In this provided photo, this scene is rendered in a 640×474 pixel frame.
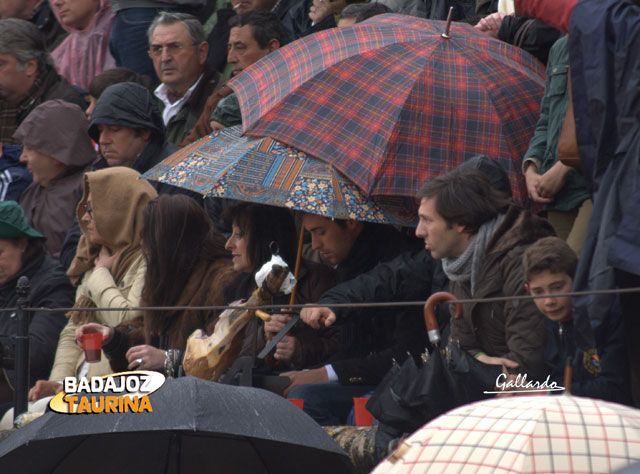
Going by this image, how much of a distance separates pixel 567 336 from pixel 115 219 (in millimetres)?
3440

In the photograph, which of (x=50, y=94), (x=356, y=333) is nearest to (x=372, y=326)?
(x=356, y=333)

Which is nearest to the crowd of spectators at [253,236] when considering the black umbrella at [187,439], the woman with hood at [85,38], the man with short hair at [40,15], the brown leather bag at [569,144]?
the brown leather bag at [569,144]

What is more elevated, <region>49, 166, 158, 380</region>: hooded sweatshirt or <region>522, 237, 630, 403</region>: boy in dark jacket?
<region>522, 237, 630, 403</region>: boy in dark jacket

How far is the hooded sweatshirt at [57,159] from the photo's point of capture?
29.6 ft

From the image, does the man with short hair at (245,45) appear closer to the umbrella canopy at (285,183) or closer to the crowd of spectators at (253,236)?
the crowd of spectators at (253,236)

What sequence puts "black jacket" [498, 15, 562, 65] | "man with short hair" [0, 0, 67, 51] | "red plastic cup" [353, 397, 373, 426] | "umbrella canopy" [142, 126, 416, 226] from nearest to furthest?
1. "red plastic cup" [353, 397, 373, 426]
2. "umbrella canopy" [142, 126, 416, 226]
3. "black jacket" [498, 15, 562, 65]
4. "man with short hair" [0, 0, 67, 51]

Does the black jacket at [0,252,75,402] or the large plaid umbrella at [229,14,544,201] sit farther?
the black jacket at [0,252,75,402]

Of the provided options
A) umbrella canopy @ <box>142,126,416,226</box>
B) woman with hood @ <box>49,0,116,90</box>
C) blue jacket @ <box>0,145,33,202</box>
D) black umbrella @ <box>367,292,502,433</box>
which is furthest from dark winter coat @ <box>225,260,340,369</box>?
woman with hood @ <box>49,0,116,90</box>

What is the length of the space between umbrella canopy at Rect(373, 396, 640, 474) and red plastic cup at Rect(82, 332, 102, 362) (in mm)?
3390

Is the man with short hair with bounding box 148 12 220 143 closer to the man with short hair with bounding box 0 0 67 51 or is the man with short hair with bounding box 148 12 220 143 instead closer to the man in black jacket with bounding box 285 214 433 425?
the man in black jacket with bounding box 285 214 433 425

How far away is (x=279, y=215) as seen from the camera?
702 centimetres

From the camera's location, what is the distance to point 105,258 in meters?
7.69

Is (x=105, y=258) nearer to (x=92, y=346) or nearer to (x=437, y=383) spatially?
(x=92, y=346)

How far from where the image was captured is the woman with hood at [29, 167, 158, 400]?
732 centimetres
